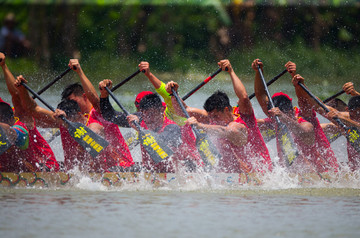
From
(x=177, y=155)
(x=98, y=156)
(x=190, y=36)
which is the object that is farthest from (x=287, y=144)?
(x=190, y=36)

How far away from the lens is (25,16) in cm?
2484

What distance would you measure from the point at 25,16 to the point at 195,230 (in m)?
20.0

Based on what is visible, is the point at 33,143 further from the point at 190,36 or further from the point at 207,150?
the point at 190,36

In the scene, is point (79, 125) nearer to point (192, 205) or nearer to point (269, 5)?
point (192, 205)

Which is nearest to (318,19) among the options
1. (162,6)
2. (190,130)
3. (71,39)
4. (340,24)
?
(340,24)

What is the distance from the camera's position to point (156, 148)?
26.2ft

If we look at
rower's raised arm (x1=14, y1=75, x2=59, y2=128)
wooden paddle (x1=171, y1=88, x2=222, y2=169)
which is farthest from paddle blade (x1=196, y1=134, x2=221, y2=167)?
rower's raised arm (x1=14, y1=75, x2=59, y2=128)

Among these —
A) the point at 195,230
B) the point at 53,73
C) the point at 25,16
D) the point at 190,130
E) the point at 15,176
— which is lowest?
the point at 195,230

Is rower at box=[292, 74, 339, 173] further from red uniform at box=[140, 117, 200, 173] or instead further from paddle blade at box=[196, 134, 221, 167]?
red uniform at box=[140, 117, 200, 173]

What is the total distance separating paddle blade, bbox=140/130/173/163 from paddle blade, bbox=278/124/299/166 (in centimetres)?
132

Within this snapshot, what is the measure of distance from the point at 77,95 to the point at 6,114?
87cm

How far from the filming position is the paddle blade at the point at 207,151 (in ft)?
26.2

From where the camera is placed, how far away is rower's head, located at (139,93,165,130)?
820 cm

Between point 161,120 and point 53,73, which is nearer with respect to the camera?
point 161,120
